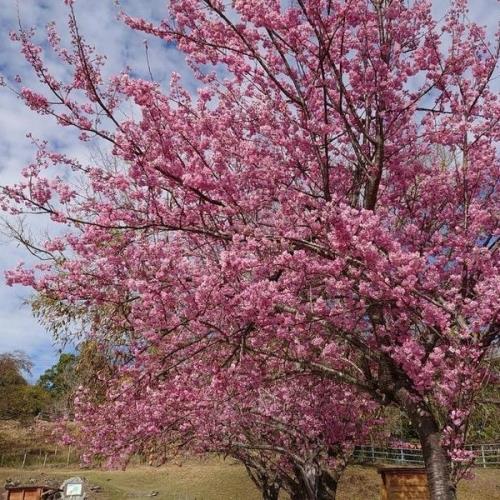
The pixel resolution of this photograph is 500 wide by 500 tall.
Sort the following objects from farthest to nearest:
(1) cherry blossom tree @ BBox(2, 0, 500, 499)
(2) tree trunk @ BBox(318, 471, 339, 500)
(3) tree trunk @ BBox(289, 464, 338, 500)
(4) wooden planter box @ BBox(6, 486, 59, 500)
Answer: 1. (4) wooden planter box @ BBox(6, 486, 59, 500)
2. (2) tree trunk @ BBox(318, 471, 339, 500)
3. (3) tree trunk @ BBox(289, 464, 338, 500)
4. (1) cherry blossom tree @ BBox(2, 0, 500, 499)

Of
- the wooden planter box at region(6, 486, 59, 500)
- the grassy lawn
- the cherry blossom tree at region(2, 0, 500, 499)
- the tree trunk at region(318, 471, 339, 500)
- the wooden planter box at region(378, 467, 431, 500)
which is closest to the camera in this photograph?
the cherry blossom tree at region(2, 0, 500, 499)

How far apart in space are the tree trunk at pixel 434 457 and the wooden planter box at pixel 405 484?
29.8 ft

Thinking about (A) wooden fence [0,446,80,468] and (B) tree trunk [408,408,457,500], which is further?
(A) wooden fence [0,446,80,468]

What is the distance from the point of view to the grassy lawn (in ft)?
67.6

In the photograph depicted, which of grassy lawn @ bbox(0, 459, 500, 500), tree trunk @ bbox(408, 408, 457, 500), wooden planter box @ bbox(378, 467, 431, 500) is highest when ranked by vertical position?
tree trunk @ bbox(408, 408, 457, 500)

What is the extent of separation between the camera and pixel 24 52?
18.1 ft

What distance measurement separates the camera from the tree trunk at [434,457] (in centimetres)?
537

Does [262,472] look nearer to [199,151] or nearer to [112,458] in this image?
[112,458]

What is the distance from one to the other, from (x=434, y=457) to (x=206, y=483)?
19351mm

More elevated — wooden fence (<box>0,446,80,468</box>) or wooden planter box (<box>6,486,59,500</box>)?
wooden fence (<box>0,446,80,468</box>)

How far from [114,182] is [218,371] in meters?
2.34

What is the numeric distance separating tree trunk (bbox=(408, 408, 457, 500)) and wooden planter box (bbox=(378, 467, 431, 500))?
358 inches

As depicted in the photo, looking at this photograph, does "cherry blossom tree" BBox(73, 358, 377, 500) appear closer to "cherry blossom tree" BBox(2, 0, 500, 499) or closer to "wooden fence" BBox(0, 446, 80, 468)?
"cherry blossom tree" BBox(2, 0, 500, 499)

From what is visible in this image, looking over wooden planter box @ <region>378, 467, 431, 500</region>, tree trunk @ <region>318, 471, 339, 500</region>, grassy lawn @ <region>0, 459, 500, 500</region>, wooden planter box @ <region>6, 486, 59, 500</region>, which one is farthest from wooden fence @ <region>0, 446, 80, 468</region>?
tree trunk @ <region>318, 471, 339, 500</region>
